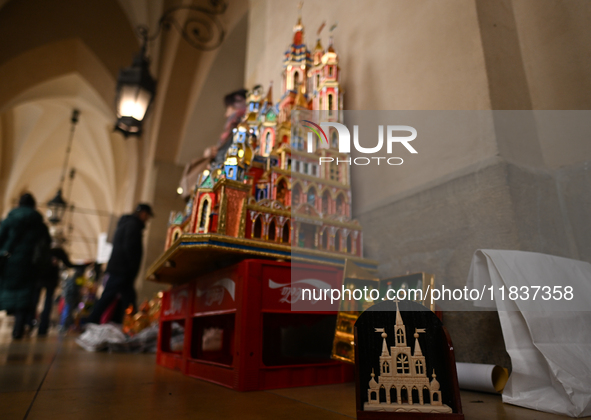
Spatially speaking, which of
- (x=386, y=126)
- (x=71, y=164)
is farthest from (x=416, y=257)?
(x=71, y=164)

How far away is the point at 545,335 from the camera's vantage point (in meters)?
1.14

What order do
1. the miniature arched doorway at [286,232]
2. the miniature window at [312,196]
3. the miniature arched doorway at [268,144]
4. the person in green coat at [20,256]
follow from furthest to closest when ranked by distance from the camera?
the person in green coat at [20,256], the miniature arched doorway at [268,144], the miniature window at [312,196], the miniature arched doorway at [286,232]

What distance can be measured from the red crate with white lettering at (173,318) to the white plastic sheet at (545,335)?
1522 millimetres

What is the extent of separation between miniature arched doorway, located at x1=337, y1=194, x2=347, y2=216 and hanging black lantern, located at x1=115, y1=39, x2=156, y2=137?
2284 millimetres

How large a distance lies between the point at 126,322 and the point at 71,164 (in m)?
15.0

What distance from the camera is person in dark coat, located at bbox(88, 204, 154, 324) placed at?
4203 millimetres

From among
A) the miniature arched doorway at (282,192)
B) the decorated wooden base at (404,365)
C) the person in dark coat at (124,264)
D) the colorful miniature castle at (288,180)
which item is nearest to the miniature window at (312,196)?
the colorful miniature castle at (288,180)

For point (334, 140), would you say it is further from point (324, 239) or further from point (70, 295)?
point (70, 295)

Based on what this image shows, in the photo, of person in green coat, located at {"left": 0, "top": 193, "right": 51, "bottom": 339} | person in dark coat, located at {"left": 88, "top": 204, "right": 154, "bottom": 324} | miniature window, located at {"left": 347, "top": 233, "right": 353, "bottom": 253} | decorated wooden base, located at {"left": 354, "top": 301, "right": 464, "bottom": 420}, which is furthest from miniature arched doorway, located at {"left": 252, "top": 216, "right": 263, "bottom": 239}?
person in green coat, located at {"left": 0, "top": 193, "right": 51, "bottom": 339}

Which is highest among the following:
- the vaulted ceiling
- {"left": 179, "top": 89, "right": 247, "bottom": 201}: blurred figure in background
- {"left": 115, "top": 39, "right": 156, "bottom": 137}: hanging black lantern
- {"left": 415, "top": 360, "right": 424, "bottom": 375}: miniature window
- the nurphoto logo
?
the vaulted ceiling

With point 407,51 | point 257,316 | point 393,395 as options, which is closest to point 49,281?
point 257,316

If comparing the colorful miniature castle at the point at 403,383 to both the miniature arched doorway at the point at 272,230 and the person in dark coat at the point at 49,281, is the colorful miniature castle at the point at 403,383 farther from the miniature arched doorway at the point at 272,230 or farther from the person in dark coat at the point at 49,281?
the person in dark coat at the point at 49,281

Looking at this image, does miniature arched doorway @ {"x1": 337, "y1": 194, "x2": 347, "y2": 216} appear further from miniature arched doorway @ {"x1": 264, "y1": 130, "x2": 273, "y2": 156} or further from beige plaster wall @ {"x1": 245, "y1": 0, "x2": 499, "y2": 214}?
miniature arched doorway @ {"x1": 264, "y1": 130, "x2": 273, "y2": 156}

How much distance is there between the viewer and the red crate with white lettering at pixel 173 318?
2.11 m
